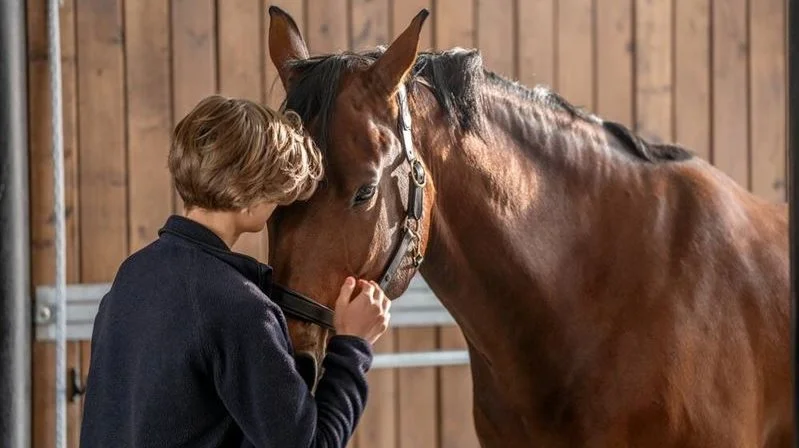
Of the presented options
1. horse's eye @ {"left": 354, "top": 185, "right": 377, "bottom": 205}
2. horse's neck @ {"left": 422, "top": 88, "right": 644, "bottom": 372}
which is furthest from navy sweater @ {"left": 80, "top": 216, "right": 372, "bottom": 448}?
horse's neck @ {"left": 422, "top": 88, "right": 644, "bottom": 372}

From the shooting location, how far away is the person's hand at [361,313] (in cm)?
138

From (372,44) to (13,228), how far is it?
1.07 metres

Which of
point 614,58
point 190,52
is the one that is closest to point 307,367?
point 190,52

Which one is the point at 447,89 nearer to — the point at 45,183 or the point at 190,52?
the point at 190,52

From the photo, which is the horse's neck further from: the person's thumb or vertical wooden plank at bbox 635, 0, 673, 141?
vertical wooden plank at bbox 635, 0, 673, 141

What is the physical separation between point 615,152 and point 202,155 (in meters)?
0.89

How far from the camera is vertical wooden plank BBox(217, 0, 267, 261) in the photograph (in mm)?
2773

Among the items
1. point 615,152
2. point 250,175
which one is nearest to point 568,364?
point 615,152

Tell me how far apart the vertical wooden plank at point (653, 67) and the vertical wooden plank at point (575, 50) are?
163 millimetres

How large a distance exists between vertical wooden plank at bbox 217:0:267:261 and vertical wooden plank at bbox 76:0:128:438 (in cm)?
27

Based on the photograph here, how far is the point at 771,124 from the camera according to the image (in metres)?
3.25

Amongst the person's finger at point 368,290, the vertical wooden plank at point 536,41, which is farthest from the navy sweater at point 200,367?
the vertical wooden plank at point 536,41

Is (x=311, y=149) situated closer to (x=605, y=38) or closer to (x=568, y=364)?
(x=568, y=364)

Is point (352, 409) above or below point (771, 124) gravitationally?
below
